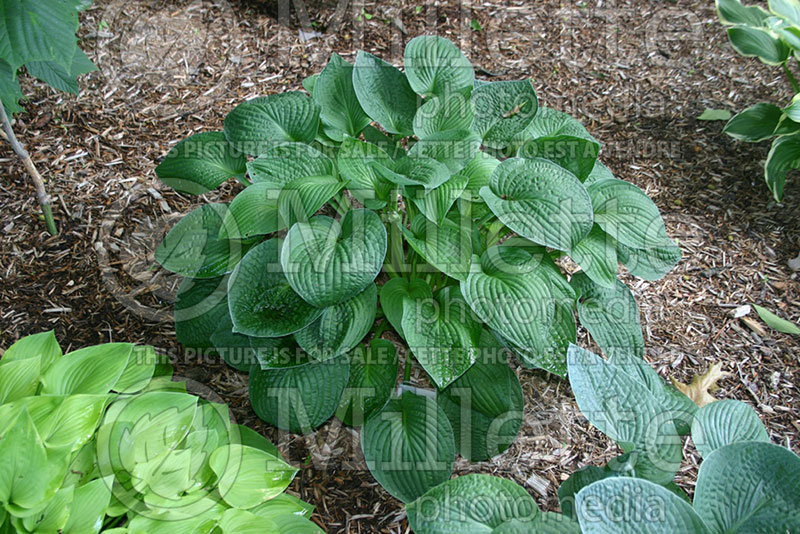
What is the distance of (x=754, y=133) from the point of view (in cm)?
242

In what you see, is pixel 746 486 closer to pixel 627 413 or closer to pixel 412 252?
pixel 627 413

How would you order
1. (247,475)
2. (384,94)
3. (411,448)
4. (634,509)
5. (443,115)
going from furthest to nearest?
(384,94)
(443,115)
(411,448)
(247,475)
(634,509)

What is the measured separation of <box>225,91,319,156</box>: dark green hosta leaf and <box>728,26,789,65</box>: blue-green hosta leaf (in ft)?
5.64

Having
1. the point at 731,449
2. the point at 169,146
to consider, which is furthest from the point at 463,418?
the point at 169,146

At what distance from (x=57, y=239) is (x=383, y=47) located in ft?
4.97

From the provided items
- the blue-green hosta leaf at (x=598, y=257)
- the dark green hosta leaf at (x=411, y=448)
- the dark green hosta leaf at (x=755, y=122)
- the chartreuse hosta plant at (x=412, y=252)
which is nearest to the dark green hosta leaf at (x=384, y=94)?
the chartreuse hosta plant at (x=412, y=252)

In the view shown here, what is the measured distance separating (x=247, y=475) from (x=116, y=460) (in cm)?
27

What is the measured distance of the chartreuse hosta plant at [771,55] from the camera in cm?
229

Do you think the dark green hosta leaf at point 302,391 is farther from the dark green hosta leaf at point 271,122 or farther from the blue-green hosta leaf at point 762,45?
the blue-green hosta leaf at point 762,45

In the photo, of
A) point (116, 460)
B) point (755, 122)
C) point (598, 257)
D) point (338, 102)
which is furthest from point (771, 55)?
point (116, 460)

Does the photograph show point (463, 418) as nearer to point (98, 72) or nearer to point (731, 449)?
point (731, 449)

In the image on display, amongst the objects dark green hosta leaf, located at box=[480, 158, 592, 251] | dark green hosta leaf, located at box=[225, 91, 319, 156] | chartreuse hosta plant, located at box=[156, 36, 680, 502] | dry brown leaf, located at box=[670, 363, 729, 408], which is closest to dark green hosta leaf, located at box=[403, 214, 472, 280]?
chartreuse hosta plant, located at box=[156, 36, 680, 502]

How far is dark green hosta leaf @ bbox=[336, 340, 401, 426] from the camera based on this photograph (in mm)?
1683

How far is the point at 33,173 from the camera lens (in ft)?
6.36
